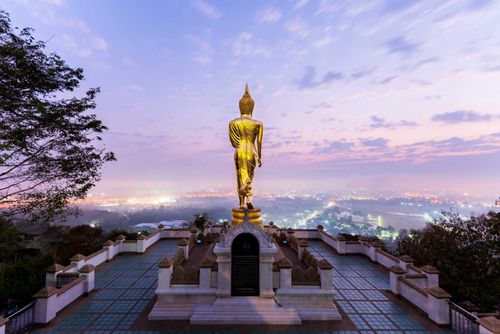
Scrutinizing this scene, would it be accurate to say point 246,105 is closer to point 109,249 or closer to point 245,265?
point 245,265

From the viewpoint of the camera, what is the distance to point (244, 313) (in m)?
8.84

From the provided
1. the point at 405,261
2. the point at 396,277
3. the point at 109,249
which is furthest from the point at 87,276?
the point at 405,261

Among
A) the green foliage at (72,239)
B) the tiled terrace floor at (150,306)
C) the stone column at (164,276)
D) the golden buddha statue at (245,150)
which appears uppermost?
the golden buddha statue at (245,150)

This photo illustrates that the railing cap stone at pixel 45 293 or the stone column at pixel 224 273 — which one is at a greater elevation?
the stone column at pixel 224 273

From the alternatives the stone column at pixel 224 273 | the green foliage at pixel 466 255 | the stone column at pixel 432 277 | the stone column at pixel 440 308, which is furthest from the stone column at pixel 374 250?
the stone column at pixel 224 273

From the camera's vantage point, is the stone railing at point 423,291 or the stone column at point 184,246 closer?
the stone railing at point 423,291

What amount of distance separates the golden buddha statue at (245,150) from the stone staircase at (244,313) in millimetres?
5581

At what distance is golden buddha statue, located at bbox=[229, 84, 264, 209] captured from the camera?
14.2 meters

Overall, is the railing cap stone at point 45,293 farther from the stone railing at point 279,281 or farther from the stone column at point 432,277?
the stone column at point 432,277

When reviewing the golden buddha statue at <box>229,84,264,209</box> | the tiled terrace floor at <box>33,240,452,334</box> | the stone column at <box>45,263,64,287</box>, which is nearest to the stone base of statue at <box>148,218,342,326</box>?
the tiled terrace floor at <box>33,240,452,334</box>

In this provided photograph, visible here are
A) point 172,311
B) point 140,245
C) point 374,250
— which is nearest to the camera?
point 172,311

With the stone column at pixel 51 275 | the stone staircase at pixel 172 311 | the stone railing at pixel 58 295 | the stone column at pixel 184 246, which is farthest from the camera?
the stone column at pixel 184 246

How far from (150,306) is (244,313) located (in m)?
3.92

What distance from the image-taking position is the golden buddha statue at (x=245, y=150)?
14180 millimetres
